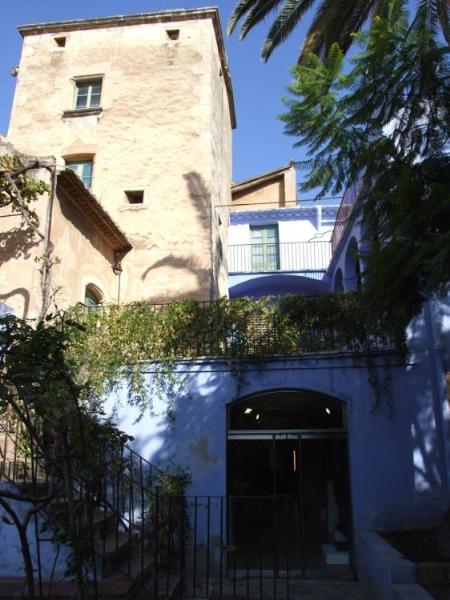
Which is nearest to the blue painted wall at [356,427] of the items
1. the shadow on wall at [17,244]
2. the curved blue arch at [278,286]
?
the shadow on wall at [17,244]

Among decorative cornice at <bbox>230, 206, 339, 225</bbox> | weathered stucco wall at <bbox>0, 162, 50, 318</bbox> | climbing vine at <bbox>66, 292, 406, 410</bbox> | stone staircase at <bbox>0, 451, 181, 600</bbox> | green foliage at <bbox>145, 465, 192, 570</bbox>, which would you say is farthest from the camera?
decorative cornice at <bbox>230, 206, 339, 225</bbox>

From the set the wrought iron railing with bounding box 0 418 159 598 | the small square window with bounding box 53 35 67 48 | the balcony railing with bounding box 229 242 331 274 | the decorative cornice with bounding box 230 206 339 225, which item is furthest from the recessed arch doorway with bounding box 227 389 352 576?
the small square window with bounding box 53 35 67 48

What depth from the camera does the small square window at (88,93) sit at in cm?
1631

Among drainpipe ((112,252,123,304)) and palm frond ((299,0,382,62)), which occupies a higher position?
palm frond ((299,0,382,62))

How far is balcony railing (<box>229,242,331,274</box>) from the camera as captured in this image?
18984mm

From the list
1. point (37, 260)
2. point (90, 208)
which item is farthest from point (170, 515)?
point (90, 208)

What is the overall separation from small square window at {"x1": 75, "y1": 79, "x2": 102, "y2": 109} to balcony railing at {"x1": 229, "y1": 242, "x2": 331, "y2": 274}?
22.6ft

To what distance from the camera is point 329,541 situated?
9.29 m

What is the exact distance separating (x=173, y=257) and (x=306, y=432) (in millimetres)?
6719

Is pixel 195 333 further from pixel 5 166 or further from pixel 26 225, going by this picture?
pixel 5 166

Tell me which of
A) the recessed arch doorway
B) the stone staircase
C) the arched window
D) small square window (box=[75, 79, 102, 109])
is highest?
small square window (box=[75, 79, 102, 109])

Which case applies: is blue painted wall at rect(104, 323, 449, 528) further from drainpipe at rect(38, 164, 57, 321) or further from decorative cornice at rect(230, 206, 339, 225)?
decorative cornice at rect(230, 206, 339, 225)

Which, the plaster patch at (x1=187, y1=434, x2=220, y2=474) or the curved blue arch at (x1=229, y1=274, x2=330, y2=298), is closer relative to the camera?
the plaster patch at (x1=187, y1=434, x2=220, y2=474)

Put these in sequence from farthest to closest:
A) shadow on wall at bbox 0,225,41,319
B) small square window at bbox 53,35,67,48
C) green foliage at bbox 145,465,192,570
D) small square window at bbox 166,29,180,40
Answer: small square window at bbox 53,35,67,48 < small square window at bbox 166,29,180,40 < shadow on wall at bbox 0,225,41,319 < green foliage at bbox 145,465,192,570
